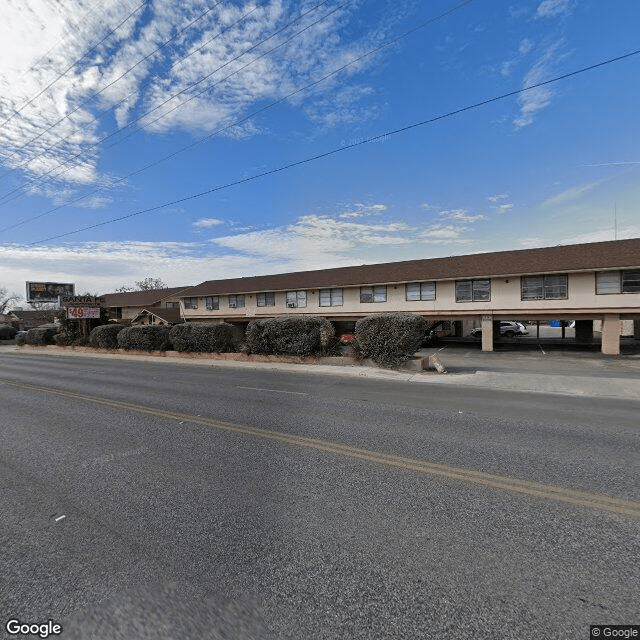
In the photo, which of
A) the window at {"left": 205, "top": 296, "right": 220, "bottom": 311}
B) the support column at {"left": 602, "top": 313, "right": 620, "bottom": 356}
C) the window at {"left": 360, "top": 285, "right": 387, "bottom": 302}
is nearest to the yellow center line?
the support column at {"left": 602, "top": 313, "right": 620, "bottom": 356}

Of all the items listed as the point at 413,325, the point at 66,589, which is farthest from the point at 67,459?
the point at 413,325

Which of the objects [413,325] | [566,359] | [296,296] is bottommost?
[566,359]

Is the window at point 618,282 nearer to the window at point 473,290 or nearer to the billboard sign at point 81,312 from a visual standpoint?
the window at point 473,290

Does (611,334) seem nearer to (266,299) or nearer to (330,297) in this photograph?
(330,297)

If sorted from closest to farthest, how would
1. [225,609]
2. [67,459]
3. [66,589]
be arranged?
[225,609]
[66,589]
[67,459]

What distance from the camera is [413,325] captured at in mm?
15820

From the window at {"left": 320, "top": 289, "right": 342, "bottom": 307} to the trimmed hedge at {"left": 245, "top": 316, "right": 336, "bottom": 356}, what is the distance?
11.6 m

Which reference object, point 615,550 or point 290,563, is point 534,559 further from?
point 290,563

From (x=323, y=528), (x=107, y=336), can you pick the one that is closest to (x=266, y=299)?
(x=107, y=336)

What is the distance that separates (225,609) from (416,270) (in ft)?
93.3

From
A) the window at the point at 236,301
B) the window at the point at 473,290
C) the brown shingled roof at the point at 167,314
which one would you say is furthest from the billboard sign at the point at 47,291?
the window at the point at 473,290

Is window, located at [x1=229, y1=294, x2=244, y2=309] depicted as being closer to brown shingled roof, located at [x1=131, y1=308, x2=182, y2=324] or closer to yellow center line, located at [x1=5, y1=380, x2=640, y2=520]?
brown shingled roof, located at [x1=131, y1=308, x2=182, y2=324]

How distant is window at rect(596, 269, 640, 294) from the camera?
21828 millimetres

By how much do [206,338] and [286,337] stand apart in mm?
5746
